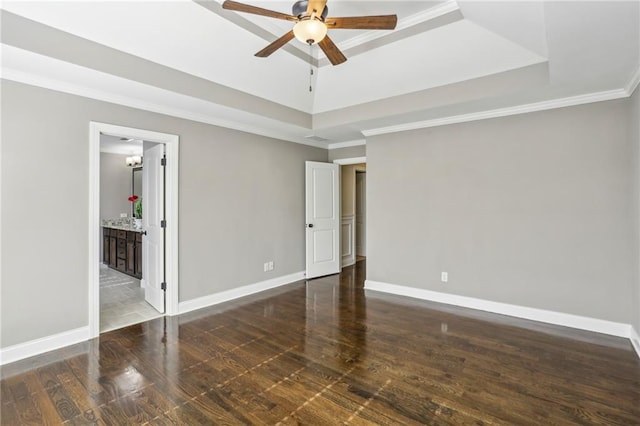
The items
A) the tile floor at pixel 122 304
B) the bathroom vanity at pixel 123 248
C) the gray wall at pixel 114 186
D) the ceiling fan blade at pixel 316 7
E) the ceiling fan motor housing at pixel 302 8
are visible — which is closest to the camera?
the ceiling fan blade at pixel 316 7

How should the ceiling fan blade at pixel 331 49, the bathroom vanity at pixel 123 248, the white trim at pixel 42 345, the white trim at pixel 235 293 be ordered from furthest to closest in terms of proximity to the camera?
the bathroom vanity at pixel 123 248, the white trim at pixel 235 293, the white trim at pixel 42 345, the ceiling fan blade at pixel 331 49

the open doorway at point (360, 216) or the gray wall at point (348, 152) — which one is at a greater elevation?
the gray wall at point (348, 152)

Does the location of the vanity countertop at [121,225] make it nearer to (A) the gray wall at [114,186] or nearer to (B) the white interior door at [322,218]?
(A) the gray wall at [114,186]

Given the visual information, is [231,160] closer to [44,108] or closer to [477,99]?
[44,108]

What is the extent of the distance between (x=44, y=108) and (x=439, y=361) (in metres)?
4.30

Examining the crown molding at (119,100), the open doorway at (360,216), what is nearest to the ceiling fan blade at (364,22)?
the crown molding at (119,100)

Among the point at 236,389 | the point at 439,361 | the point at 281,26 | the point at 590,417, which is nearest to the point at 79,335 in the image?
the point at 236,389

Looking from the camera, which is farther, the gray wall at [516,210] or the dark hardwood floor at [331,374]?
the gray wall at [516,210]

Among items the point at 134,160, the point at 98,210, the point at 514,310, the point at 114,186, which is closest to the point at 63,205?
the point at 98,210

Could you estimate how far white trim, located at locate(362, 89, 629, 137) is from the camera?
3.35 meters

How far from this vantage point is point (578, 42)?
2.32 meters

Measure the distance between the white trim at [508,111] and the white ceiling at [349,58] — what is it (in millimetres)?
26

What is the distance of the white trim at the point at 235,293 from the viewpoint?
4121mm

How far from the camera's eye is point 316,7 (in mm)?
2100
